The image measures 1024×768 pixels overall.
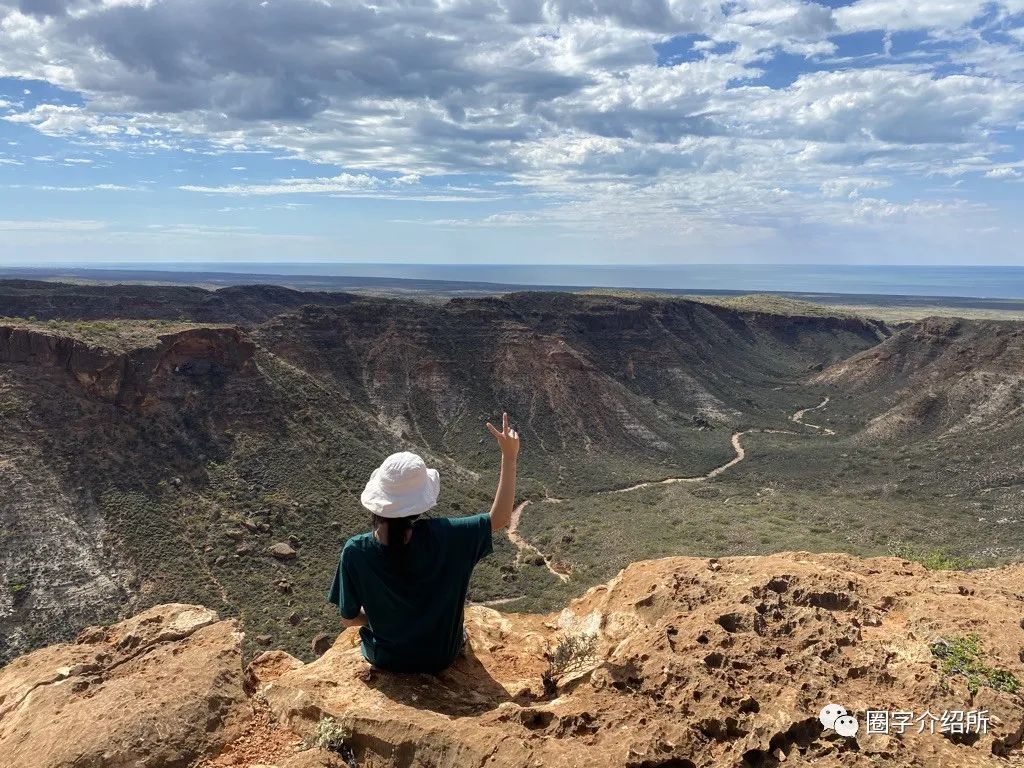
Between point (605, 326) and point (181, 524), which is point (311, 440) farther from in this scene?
point (605, 326)

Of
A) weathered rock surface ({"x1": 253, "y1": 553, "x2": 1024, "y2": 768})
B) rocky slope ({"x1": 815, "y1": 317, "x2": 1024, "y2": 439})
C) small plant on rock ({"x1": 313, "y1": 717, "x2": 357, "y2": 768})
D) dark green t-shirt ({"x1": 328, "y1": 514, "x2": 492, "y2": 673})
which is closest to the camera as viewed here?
weathered rock surface ({"x1": 253, "y1": 553, "x2": 1024, "y2": 768})

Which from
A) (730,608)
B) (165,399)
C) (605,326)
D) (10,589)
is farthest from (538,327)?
(730,608)

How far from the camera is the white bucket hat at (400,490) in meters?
4.80

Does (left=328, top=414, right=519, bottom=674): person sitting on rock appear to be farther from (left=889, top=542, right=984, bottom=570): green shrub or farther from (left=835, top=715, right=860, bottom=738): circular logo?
(left=889, top=542, right=984, bottom=570): green shrub

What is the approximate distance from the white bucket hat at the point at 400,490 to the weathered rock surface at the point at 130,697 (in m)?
2.29

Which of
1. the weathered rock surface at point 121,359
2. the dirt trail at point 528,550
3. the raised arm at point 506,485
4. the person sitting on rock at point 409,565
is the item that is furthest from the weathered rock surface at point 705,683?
the weathered rock surface at point 121,359

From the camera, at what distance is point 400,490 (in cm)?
484

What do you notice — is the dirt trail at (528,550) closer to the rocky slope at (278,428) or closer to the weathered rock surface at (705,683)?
the rocky slope at (278,428)

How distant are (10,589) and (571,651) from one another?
24.7 metres

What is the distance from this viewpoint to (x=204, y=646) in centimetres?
647

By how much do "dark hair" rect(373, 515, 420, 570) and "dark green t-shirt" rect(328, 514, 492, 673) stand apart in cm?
6

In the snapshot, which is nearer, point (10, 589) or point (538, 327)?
point (10, 589)

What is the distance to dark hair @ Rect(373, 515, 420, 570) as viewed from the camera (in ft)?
16.1

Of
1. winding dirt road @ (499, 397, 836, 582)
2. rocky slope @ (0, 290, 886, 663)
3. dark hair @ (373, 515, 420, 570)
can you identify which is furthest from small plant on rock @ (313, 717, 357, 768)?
rocky slope @ (0, 290, 886, 663)
